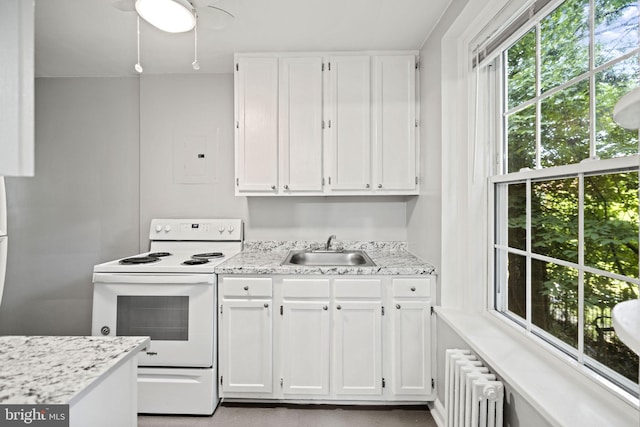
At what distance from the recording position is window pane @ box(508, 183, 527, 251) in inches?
60.6

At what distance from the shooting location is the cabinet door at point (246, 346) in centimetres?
213

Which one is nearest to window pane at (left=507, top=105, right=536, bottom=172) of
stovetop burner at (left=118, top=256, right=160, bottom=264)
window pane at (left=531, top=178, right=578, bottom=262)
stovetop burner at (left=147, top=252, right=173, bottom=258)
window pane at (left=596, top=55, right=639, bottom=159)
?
window pane at (left=531, top=178, right=578, bottom=262)

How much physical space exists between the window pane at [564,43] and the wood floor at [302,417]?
76.4 inches

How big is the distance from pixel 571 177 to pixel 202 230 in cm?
244

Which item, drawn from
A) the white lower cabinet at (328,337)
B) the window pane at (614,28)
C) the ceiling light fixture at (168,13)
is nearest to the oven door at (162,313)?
the white lower cabinet at (328,337)

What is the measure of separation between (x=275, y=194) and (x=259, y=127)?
19.5 inches

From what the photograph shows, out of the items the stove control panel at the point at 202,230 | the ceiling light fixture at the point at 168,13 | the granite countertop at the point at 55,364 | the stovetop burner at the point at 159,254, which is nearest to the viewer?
the granite countertop at the point at 55,364

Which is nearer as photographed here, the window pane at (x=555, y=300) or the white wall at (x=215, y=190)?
the window pane at (x=555, y=300)

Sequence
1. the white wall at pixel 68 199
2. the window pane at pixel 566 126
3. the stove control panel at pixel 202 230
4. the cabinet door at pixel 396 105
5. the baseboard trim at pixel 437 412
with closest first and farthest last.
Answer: the window pane at pixel 566 126 → the baseboard trim at pixel 437 412 → the cabinet door at pixel 396 105 → the stove control panel at pixel 202 230 → the white wall at pixel 68 199

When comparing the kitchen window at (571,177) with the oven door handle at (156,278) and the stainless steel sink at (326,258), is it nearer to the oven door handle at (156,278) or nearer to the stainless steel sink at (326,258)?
the stainless steel sink at (326,258)

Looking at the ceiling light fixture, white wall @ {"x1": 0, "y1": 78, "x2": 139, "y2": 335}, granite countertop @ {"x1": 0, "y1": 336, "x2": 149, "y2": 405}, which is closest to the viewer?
granite countertop @ {"x1": 0, "y1": 336, "x2": 149, "y2": 405}

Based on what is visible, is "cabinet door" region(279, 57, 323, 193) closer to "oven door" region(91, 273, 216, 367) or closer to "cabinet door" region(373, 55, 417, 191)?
"cabinet door" region(373, 55, 417, 191)

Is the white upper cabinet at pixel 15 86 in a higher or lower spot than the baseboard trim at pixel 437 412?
higher

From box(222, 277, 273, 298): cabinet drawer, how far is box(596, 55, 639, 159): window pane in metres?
1.72
